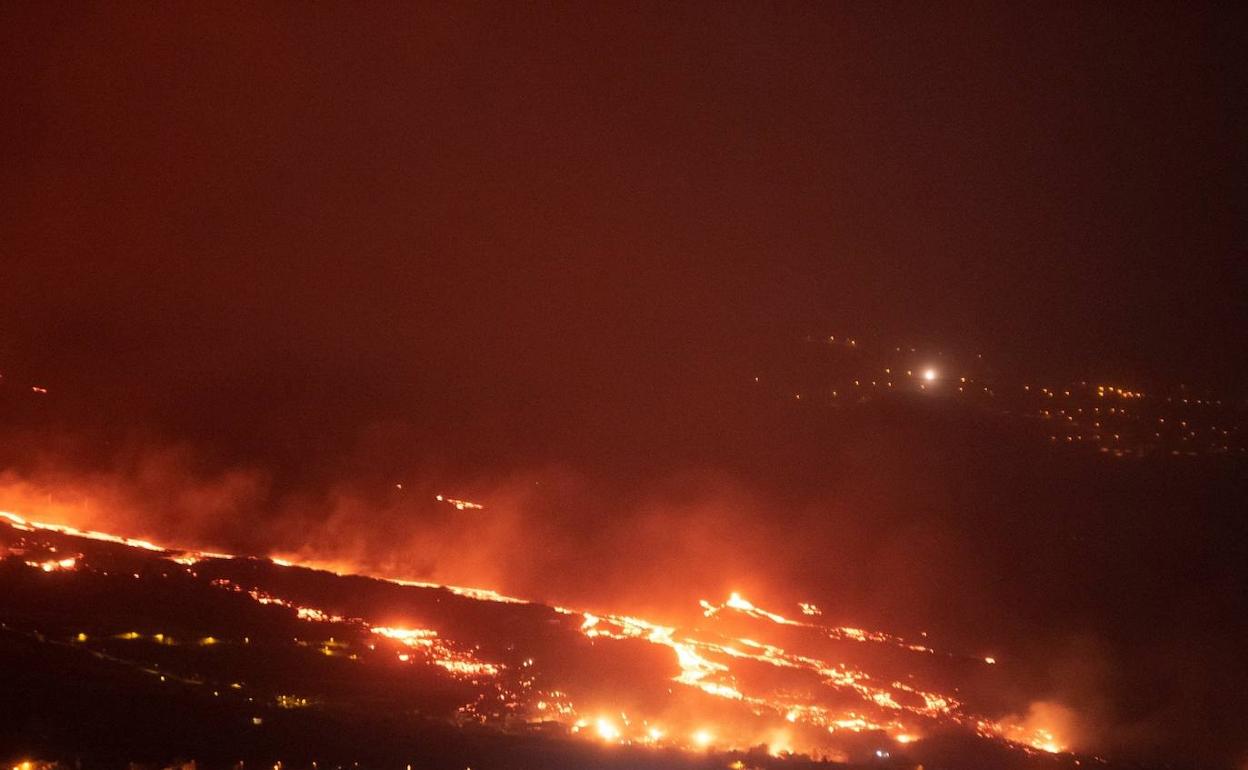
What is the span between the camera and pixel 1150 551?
1758 centimetres

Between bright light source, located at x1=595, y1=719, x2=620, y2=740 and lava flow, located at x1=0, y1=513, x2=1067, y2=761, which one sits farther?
bright light source, located at x1=595, y1=719, x2=620, y2=740

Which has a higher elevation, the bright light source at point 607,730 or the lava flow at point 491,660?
the lava flow at point 491,660

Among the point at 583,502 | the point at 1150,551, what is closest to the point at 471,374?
the point at 583,502

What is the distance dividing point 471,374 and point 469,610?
11222mm

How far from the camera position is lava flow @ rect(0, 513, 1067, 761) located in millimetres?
7781

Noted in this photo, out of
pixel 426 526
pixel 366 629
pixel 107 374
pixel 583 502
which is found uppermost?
pixel 107 374

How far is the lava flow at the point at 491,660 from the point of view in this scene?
778 cm

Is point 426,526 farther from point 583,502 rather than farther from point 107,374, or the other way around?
point 107,374

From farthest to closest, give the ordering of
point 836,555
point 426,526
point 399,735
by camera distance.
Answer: point 836,555
point 426,526
point 399,735

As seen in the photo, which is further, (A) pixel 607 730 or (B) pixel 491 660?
(B) pixel 491 660

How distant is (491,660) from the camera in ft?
30.0

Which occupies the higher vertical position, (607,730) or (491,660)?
(491,660)

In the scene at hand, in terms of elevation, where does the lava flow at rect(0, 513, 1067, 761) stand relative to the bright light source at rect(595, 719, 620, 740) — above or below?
above

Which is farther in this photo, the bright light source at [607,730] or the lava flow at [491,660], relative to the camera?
the bright light source at [607,730]
